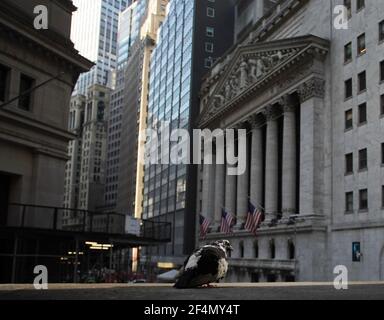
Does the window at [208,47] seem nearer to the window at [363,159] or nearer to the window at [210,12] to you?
the window at [210,12]

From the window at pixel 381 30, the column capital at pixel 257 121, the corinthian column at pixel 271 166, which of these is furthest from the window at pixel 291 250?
the window at pixel 381 30

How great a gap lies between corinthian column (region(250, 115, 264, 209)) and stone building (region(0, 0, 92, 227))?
37.2m

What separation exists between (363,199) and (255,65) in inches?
1017

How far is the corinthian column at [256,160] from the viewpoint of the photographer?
64938 mm

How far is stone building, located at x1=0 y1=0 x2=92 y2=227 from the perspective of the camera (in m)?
26.8

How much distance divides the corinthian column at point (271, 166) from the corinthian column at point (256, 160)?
10.4 feet

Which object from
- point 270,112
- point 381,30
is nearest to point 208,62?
point 270,112

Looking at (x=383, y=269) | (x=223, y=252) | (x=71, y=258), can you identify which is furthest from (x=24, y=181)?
(x=383, y=269)

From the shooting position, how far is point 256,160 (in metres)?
66.2

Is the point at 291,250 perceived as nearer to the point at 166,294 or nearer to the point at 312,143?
the point at 312,143

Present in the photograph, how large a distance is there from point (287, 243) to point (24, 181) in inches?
1306

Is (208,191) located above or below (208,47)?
below

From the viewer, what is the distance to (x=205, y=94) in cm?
9288

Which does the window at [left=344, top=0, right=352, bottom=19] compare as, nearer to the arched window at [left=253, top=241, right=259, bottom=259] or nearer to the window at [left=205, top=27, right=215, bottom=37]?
the arched window at [left=253, top=241, right=259, bottom=259]
